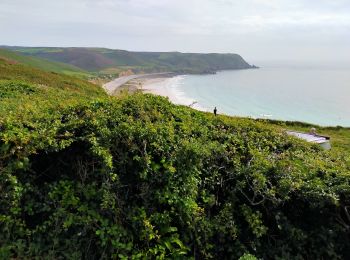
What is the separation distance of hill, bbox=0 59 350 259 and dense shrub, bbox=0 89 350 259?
2 centimetres

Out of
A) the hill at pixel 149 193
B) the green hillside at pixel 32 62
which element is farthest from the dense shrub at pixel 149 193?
the green hillside at pixel 32 62

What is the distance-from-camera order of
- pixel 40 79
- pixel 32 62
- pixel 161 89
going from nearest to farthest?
1. pixel 40 79
2. pixel 161 89
3. pixel 32 62

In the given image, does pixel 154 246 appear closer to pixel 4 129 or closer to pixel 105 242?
pixel 105 242

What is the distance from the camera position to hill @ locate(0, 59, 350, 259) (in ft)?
16.2

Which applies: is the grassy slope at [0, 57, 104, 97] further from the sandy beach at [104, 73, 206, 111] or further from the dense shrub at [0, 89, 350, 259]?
the dense shrub at [0, 89, 350, 259]

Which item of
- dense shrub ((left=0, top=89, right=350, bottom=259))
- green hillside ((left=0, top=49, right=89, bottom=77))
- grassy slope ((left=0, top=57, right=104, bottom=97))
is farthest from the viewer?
green hillside ((left=0, top=49, right=89, bottom=77))

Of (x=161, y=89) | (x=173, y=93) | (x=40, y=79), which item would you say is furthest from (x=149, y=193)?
(x=161, y=89)

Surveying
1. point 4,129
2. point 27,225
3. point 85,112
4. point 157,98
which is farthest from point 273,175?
point 4,129

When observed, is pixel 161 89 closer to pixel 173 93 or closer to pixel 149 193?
pixel 173 93

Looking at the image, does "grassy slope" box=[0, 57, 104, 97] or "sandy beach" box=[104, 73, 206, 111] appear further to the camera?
"sandy beach" box=[104, 73, 206, 111]

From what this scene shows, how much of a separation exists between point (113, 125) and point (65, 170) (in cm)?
101

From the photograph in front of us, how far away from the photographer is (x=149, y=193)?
17.3 feet

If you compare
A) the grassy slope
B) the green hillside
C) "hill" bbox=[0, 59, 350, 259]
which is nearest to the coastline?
the grassy slope

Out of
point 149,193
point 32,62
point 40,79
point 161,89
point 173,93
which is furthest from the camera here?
point 32,62
